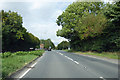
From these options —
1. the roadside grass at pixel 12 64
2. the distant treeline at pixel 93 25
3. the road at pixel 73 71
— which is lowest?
the road at pixel 73 71

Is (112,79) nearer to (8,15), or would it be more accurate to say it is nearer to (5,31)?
(5,31)

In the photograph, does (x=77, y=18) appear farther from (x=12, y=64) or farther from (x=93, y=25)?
(x=12, y=64)

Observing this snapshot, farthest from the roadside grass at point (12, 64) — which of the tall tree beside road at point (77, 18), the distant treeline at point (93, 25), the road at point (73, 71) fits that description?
the tall tree beside road at point (77, 18)

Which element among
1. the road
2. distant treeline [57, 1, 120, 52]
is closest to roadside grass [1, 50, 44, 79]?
the road

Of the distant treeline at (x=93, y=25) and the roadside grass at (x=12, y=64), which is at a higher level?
the distant treeline at (x=93, y=25)

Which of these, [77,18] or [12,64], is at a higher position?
[77,18]

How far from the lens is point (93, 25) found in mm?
34969

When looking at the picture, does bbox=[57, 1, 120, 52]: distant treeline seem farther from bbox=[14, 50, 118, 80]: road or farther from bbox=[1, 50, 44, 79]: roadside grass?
bbox=[1, 50, 44, 79]: roadside grass

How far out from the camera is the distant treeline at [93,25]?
23.4 metres

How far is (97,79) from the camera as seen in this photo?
7324mm

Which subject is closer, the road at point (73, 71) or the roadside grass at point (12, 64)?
the roadside grass at point (12, 64)

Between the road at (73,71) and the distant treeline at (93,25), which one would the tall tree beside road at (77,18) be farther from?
the road at (73,71)

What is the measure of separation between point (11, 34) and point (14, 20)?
4374mm

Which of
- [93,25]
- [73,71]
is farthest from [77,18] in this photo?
[73,71]
